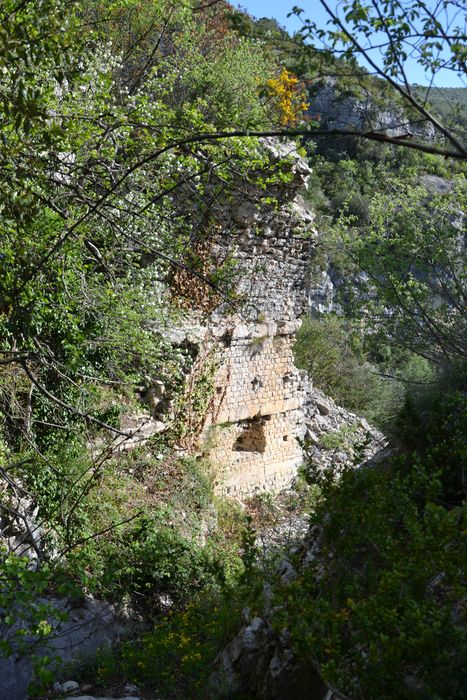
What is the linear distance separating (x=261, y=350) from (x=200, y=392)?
180 centimetres

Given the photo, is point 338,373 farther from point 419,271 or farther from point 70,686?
point 70,686

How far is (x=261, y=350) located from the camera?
11.5m

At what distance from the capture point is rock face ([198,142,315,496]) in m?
10.6

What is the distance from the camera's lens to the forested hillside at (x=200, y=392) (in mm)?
2965

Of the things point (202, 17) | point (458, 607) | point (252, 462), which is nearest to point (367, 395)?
point (252, 462)

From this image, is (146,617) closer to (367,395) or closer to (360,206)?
(367,395)

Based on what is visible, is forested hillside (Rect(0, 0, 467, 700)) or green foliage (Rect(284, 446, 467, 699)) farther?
forested hillside (Rect(0, 0, 467, 700))

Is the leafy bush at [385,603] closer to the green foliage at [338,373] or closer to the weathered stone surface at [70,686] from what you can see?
the weathered stone surface at [70,686]

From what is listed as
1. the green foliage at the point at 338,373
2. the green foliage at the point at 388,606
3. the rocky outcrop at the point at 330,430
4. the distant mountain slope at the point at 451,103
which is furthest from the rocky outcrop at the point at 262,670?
the green foliage at the point at 338,373

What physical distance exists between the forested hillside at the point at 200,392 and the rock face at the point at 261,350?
5 cm

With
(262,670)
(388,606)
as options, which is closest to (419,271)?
(262,670)

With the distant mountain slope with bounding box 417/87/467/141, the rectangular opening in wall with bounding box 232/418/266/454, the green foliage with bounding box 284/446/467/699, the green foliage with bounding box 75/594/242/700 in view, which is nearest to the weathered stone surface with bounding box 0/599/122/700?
the green foliage with bounding box 75/594/242/700

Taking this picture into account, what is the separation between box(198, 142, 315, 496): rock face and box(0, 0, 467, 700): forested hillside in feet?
0.17

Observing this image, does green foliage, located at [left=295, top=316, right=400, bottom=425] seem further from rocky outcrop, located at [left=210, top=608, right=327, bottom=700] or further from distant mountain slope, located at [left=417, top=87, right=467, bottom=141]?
rocky outcrop, located at [left=210, top=608, right=327, bottom=700]
